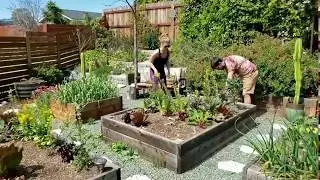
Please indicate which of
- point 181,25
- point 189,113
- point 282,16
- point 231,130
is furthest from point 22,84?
point 282,16

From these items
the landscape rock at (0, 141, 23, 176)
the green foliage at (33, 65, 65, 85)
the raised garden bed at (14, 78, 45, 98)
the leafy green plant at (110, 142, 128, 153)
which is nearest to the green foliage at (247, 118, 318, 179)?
the leafy green plant at (110, 142, 128, 153)

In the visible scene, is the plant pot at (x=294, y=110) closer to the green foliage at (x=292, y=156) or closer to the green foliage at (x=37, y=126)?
the green foliage at (x=292, y=156)

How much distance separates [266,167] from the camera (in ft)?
8.87

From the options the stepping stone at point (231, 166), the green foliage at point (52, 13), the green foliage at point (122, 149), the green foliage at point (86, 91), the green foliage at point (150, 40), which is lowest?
the stepping stone at point (231, 166)

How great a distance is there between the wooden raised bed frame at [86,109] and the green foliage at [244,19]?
18.0 feet

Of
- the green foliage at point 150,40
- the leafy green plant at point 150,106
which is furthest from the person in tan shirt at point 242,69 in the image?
the green foliage at point 150,40

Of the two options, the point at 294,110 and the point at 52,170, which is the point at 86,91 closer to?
the point at 52,170

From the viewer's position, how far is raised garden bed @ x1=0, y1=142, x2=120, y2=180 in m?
2.99

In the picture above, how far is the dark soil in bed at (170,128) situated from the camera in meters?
4.10

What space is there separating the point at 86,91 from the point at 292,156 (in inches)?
161

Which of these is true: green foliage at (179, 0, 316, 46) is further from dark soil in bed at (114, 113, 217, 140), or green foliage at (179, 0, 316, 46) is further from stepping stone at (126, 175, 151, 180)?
stepping stone at (126, 175, 151, 180)

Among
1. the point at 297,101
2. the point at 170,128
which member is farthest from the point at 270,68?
the point at 170,128

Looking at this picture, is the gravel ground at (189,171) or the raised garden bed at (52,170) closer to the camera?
the raised garden bed at (52,170)

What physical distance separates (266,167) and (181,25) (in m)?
9.64
